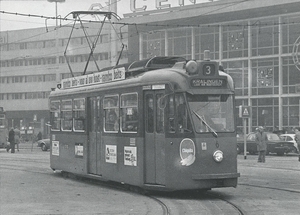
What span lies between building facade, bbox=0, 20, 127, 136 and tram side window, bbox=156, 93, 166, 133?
60.6 metres

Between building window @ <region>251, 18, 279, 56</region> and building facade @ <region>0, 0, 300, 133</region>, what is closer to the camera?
building facade @ <region>0, 0, 300, 133</region>

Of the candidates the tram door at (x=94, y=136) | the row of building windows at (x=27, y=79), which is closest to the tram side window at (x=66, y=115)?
the tram door at (x=94, y=136)

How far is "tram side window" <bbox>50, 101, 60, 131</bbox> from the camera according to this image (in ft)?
59.7

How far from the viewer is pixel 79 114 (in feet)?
54.2

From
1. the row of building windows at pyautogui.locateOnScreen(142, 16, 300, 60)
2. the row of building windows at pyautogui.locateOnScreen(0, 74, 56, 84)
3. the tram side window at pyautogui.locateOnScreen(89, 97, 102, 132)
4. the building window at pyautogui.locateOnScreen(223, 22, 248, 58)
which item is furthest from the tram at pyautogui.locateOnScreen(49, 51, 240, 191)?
the row of building windows at pyautogui.locateOnScreen(0, 74, 56, 84)

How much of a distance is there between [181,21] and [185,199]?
130 ft

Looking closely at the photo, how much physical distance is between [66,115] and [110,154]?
338cm

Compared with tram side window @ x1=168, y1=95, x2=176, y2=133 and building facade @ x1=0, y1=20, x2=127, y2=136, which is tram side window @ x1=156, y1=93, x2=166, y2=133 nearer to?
tram side window @ x1=168, y1=95, x2=176, y2=133

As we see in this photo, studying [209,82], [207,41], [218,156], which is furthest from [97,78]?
[207,41]

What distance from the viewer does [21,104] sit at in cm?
7869

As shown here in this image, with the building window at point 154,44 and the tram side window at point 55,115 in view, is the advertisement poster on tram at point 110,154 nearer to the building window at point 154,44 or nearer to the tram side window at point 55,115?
the tram side window at point 55,115

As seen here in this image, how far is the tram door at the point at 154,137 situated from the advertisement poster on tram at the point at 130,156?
1.52 ft

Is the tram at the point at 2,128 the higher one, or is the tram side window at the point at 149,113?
the tram side window at the point at 149,113

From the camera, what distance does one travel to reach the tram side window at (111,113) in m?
14.4
